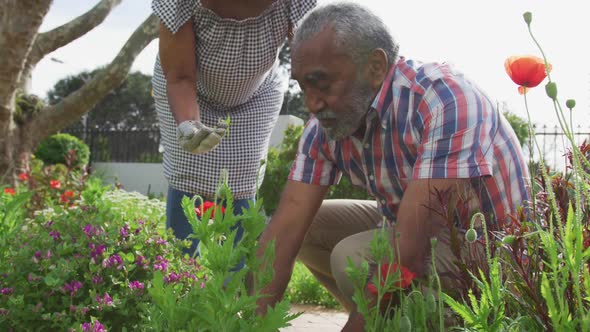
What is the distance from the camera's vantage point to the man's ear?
207 cm

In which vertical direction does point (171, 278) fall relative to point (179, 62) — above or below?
below

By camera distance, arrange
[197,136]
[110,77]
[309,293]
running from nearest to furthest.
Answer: [197,136], [309,293], [110,77]

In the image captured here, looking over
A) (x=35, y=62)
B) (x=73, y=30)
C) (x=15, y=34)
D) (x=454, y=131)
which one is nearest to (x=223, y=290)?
(x=454, y=131)

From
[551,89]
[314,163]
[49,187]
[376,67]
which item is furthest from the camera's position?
[49,187]

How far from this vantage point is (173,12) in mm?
2693

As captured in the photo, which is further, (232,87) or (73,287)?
(232,87)

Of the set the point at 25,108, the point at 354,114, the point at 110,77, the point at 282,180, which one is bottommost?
the point at 282,180

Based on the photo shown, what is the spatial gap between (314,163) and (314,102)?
18.1 inches

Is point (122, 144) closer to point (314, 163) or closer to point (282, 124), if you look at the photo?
point (282, 124)

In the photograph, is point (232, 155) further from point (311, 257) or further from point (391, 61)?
point (391, 61)

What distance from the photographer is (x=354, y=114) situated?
2109 millimetres

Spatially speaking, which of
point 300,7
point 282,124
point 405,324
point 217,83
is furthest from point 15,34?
point 282,124

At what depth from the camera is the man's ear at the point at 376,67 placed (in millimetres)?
2066

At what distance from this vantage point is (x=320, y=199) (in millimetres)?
2473
